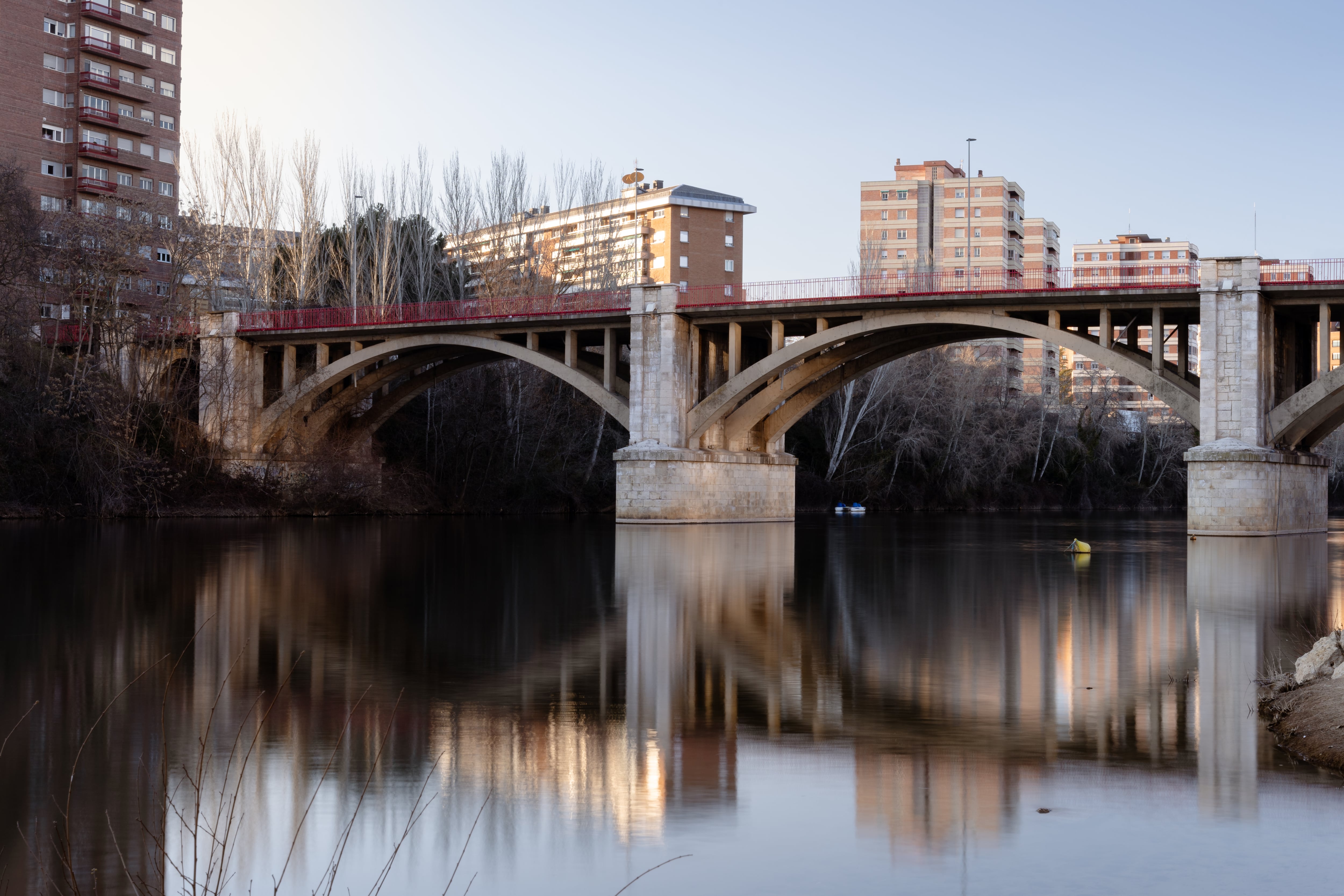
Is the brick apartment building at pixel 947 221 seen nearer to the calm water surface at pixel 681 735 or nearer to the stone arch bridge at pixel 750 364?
the stone arch bridge at pixel 750 364

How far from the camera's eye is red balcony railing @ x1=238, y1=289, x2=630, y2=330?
45094mm

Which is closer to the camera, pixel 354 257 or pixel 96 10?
pixel 354 257

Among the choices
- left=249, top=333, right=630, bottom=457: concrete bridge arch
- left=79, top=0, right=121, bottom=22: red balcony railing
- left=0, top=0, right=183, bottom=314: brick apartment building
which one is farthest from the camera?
left=79, top=0, right=121, bottom=22: red balcony railing

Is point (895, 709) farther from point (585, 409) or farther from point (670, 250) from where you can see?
point (670, 250)

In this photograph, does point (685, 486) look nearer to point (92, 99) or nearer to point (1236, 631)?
point (1236, 631)

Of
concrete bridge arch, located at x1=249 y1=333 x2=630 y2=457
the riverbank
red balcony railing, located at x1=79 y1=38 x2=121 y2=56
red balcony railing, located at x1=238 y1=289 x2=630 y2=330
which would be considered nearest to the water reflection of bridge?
the riverbank

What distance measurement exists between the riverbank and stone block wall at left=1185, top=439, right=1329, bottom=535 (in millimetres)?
25710

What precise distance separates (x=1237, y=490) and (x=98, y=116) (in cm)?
6604

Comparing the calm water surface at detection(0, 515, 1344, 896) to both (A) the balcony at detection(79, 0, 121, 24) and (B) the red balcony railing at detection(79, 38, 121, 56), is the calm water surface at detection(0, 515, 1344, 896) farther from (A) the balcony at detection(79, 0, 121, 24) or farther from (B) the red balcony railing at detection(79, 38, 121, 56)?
(A) the balcony at detection(79, 0, 121, 24)

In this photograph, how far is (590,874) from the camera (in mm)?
5828

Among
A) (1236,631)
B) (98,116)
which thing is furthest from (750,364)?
(98,116)

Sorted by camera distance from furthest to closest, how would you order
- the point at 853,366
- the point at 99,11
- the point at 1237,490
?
the point at 99,11
the point at 853,366
the point at 1237,490

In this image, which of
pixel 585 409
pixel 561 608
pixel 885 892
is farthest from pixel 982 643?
pixel 585 409

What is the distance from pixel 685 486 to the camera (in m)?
42.5
